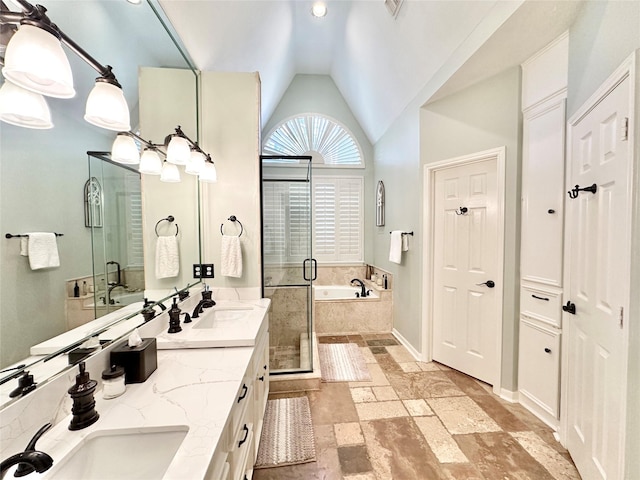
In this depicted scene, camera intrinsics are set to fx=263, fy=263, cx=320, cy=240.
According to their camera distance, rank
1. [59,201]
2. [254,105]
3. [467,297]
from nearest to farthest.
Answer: [59,201] < [254,105] < [467,297]

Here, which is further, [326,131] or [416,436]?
[326,131]

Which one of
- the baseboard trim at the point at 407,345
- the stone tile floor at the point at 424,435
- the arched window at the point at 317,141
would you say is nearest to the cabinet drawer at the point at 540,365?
the stone tile floor at the point at 424,435

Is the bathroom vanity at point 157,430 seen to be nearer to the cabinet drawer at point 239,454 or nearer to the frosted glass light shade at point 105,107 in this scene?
the cabinet drawer at point 239,454

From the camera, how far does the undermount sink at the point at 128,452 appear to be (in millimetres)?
766

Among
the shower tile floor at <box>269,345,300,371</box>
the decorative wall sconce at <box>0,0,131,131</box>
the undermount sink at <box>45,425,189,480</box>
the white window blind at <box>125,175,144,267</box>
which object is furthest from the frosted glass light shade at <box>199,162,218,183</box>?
the shower tile floor at <box>269,345,300,371</box>

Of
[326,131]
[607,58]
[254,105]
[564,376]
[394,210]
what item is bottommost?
[564,376]

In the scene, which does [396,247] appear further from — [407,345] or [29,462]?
[29,462]

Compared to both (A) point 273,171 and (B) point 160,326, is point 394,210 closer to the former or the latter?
(A) point 273,171

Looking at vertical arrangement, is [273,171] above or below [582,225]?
above

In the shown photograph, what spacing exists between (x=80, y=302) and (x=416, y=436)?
7.14 ft

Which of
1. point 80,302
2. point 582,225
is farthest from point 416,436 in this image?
point 80,302

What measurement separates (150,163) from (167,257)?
2.28 feet

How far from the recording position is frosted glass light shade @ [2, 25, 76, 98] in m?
0.70

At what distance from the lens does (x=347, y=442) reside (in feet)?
6.02
